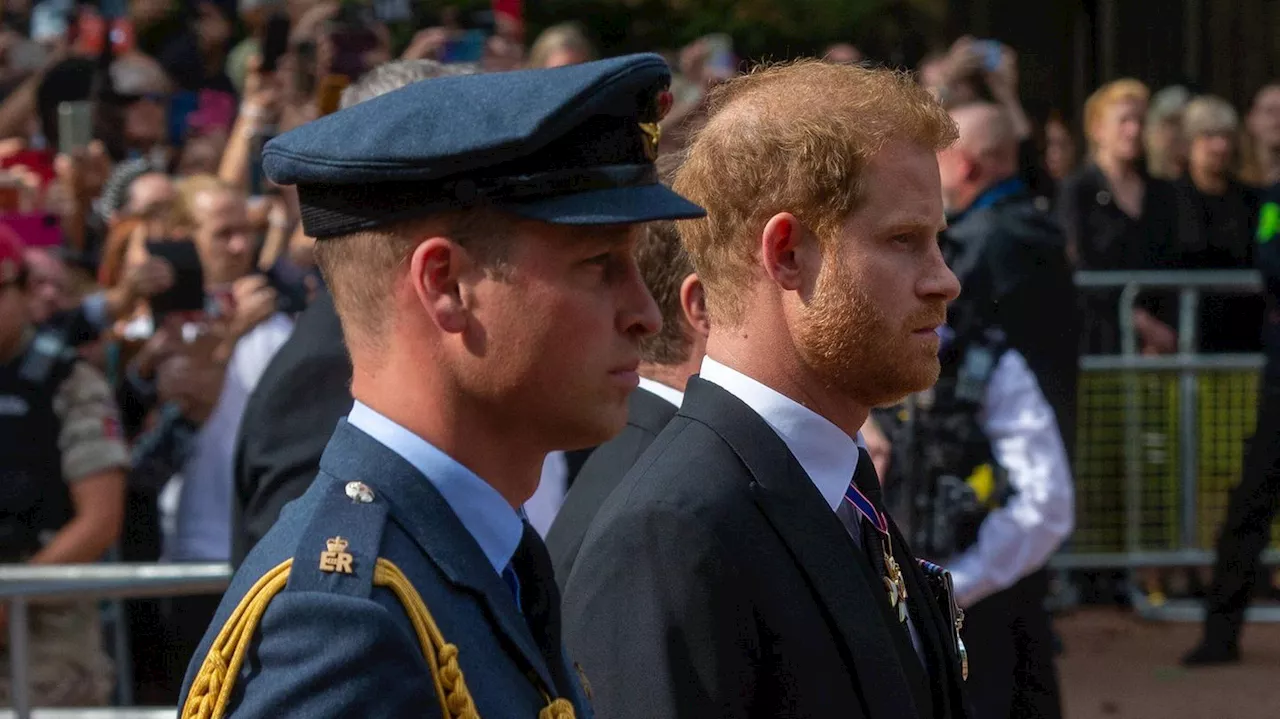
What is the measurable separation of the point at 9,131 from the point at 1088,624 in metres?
5.73

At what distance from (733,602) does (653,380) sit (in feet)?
3.45

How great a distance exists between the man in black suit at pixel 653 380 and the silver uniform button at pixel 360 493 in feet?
3.21

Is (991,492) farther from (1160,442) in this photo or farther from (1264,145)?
(1264,145)

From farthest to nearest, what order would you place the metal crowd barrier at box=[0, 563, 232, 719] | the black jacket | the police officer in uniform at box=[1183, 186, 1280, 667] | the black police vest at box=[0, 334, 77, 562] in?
1. the police officer in uniform at box=[1183, 186, 1280, 667]
2. the black police vest at box=[0, 334, 77, 562]
3. the black jacket
4. the metal crowd barrier at box=[0, 563, 232, 719]

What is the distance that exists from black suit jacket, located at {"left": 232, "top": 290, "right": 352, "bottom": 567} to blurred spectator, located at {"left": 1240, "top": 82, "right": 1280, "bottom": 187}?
225 inches

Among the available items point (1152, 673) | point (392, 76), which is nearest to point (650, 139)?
point (392, 76)

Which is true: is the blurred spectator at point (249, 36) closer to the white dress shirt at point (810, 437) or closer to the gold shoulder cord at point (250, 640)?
the white dress shirt at point (810, 437)

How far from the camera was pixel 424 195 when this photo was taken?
2.05 meters

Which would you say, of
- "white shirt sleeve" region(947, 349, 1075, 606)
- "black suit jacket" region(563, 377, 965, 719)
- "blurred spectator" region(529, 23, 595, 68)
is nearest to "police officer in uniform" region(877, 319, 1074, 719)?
"white shirt sleeve" region(947, 349, 1075, 606)

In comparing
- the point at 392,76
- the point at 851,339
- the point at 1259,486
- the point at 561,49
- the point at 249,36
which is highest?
the point at 249,36

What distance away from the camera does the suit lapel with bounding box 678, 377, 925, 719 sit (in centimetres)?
247

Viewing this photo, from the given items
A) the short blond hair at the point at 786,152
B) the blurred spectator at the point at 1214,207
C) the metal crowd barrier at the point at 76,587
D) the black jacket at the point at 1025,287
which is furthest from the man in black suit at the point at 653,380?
the blurred spectator at the point at 1214,207

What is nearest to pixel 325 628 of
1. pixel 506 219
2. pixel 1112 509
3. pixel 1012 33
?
pixel 506 219

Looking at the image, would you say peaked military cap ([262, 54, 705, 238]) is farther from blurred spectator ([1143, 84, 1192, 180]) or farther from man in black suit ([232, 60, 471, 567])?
blurred spectator ([1143, 84, 1192, 180])
